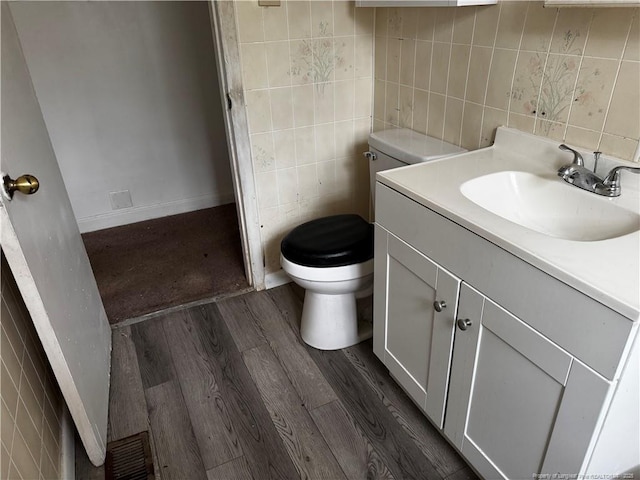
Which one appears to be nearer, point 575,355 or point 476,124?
point 575,355

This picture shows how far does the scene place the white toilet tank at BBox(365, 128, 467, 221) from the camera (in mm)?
1625

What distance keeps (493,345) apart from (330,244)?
767mm

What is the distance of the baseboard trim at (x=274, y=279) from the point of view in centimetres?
231

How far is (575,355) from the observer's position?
0.89m

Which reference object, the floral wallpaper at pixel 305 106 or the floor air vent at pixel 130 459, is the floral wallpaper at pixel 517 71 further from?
the floor air vent at pixel 130 459

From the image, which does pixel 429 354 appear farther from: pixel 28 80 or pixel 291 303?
pixel 28 80

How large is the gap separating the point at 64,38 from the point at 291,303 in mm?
1885

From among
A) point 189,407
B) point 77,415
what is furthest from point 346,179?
point 77,415

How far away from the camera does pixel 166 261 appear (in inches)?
102

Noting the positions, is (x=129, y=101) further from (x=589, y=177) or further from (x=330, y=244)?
(x=589, y=177)

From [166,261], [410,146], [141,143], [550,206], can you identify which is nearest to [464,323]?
[550,206]

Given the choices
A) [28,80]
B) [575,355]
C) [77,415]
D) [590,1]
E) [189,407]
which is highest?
[590,1]

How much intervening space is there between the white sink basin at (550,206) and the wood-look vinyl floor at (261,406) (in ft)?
2.54

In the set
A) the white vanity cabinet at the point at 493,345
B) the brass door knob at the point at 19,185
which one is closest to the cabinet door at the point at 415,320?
the white vanity cabinet at the point at 493,345
